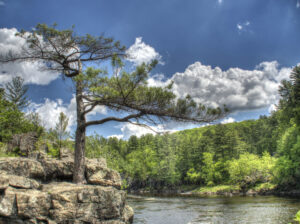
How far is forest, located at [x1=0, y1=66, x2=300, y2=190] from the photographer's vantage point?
2427cm

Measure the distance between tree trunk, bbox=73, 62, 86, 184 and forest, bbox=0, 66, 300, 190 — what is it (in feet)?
14.1

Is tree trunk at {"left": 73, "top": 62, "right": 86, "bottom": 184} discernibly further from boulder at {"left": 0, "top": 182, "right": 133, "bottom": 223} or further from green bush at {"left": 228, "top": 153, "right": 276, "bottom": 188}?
green bush at {"left": 228, "top": 153, "right": 276, "bottom": 188}

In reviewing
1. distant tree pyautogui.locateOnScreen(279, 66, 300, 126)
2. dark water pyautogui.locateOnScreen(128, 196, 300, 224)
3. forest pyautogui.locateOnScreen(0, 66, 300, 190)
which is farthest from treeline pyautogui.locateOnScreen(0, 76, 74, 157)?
distant tree pyautogui.locateOnScreen(279, 66, 300, 126)

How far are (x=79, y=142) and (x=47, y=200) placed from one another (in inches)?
149

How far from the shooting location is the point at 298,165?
1299 inches

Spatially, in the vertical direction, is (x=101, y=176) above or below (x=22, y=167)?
below

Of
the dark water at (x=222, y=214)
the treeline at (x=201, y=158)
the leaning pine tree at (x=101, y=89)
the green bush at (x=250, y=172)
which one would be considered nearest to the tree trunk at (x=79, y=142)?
the leaning pine tree at (x=101, y=89)

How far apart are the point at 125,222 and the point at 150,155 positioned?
6770cm

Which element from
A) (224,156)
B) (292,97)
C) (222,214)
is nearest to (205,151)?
(224,156)

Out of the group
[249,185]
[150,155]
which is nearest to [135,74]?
[249,185]

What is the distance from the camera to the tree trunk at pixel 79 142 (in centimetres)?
1138

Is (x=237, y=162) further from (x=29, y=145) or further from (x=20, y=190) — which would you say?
(x=20, y=190)

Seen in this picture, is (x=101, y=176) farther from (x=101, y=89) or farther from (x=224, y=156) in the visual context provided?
(x=224, y=156)

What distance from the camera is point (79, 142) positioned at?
11.9 metres
